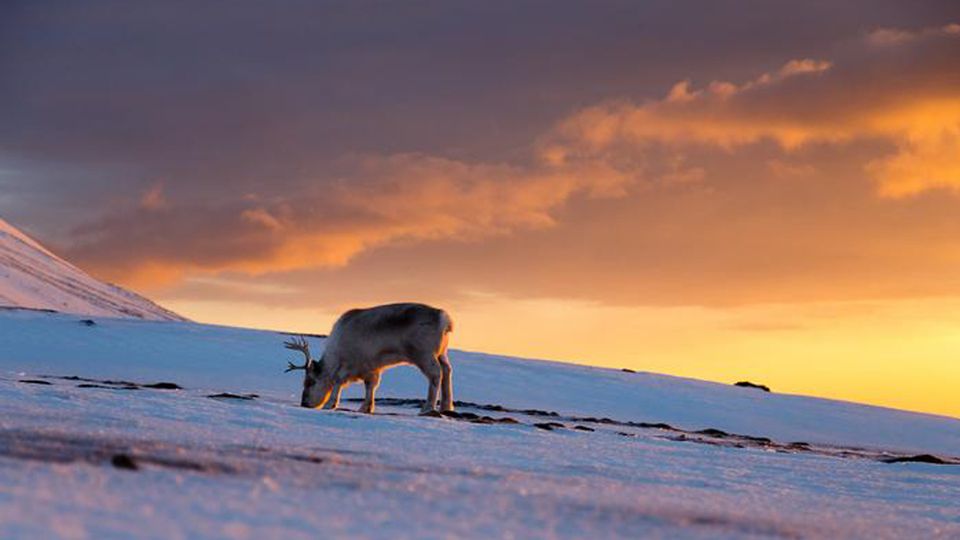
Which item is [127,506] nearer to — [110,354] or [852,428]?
[110,354]

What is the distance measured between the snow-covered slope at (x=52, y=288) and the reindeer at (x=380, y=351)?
167ft

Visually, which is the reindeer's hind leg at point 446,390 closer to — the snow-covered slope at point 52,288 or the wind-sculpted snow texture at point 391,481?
the wind-sculpted snow texture at point 391,481

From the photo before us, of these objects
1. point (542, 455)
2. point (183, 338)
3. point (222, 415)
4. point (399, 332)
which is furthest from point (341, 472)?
point (183, 338)

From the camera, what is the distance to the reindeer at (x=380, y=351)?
21.7m

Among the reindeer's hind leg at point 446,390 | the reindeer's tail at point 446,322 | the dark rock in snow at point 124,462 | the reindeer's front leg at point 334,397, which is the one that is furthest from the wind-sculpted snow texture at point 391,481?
the reindeer's front leg at point 334,397

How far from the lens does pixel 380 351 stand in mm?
22062

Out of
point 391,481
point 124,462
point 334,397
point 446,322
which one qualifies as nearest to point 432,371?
point 446,322

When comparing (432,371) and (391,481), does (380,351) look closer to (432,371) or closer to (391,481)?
(432,371)

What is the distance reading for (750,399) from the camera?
38500mm

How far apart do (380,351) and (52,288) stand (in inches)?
2588

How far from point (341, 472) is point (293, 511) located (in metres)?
2.21

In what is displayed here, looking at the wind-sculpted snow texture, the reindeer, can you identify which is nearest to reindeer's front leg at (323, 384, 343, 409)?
the reindeer

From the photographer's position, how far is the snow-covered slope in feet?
245

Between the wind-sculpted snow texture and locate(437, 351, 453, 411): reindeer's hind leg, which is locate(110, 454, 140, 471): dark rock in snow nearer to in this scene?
the wind-sculpted snow texture
